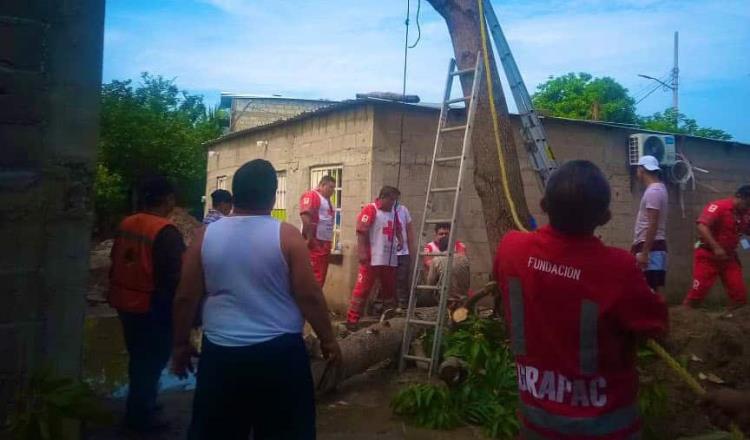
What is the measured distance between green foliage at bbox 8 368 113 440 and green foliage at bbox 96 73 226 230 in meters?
19.6

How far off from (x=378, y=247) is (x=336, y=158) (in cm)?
276

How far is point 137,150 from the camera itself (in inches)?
949

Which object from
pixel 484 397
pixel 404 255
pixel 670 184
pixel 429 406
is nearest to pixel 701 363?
pixel 484 397

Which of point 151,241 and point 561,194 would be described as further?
point 151,241

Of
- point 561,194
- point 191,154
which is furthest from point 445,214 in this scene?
point 191,154

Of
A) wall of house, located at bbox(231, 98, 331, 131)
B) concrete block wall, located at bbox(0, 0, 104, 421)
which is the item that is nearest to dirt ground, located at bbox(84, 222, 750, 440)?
concrete block wall, located at bbox(0, 0, 104, 421)

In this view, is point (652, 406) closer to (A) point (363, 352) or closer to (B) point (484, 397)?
(B) point (484, 397)

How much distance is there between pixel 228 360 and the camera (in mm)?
2959

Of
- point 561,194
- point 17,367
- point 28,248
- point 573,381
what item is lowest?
point 17,367

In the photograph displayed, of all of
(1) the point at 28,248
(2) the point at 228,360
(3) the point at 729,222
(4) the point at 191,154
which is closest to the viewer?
(2) the point at 228,360

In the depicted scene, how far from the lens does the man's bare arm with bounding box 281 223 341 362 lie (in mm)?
3027

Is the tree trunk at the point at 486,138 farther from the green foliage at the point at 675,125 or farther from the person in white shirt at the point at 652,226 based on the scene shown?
the green foliage at the point at 675,125

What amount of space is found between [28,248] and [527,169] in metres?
8.21

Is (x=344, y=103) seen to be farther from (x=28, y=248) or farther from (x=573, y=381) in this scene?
(x=573, y=381)
